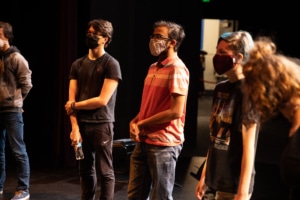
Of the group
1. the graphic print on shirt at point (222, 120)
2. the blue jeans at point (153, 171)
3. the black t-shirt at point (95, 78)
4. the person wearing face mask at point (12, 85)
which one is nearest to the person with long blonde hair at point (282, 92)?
the graphic print on shirt at point (222, 120)

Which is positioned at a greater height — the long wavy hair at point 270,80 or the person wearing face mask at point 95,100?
the long wavy hair at point 270,80

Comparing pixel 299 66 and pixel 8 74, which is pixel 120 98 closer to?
pixel 8 74

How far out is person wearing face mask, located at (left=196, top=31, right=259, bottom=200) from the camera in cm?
212

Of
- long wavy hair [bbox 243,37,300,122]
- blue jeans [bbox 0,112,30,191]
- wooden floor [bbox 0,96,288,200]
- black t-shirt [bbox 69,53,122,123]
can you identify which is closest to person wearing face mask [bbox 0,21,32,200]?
blue jeans [bbox 0,112,30,191]

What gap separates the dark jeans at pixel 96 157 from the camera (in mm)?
3250

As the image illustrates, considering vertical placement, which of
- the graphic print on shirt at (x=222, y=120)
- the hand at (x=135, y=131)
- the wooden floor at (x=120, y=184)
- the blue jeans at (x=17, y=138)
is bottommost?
the wooden floor at (x=120, y=184)

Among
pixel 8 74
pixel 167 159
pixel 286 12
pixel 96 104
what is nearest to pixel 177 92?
pixel 167 159

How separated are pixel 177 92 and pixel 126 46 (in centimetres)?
279

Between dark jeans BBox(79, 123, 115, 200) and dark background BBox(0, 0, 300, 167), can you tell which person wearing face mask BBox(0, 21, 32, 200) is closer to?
dark jeans BBox(79, 123, 115, 200)

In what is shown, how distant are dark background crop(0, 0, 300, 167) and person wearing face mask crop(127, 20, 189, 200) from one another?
2335mm

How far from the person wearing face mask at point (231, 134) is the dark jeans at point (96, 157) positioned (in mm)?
1077

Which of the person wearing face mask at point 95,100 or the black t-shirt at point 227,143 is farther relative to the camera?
the person wearing face mask at point 95,100

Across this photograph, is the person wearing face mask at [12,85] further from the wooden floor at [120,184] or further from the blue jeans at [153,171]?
the blue jeans at [153,171]

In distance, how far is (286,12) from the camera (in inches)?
383
